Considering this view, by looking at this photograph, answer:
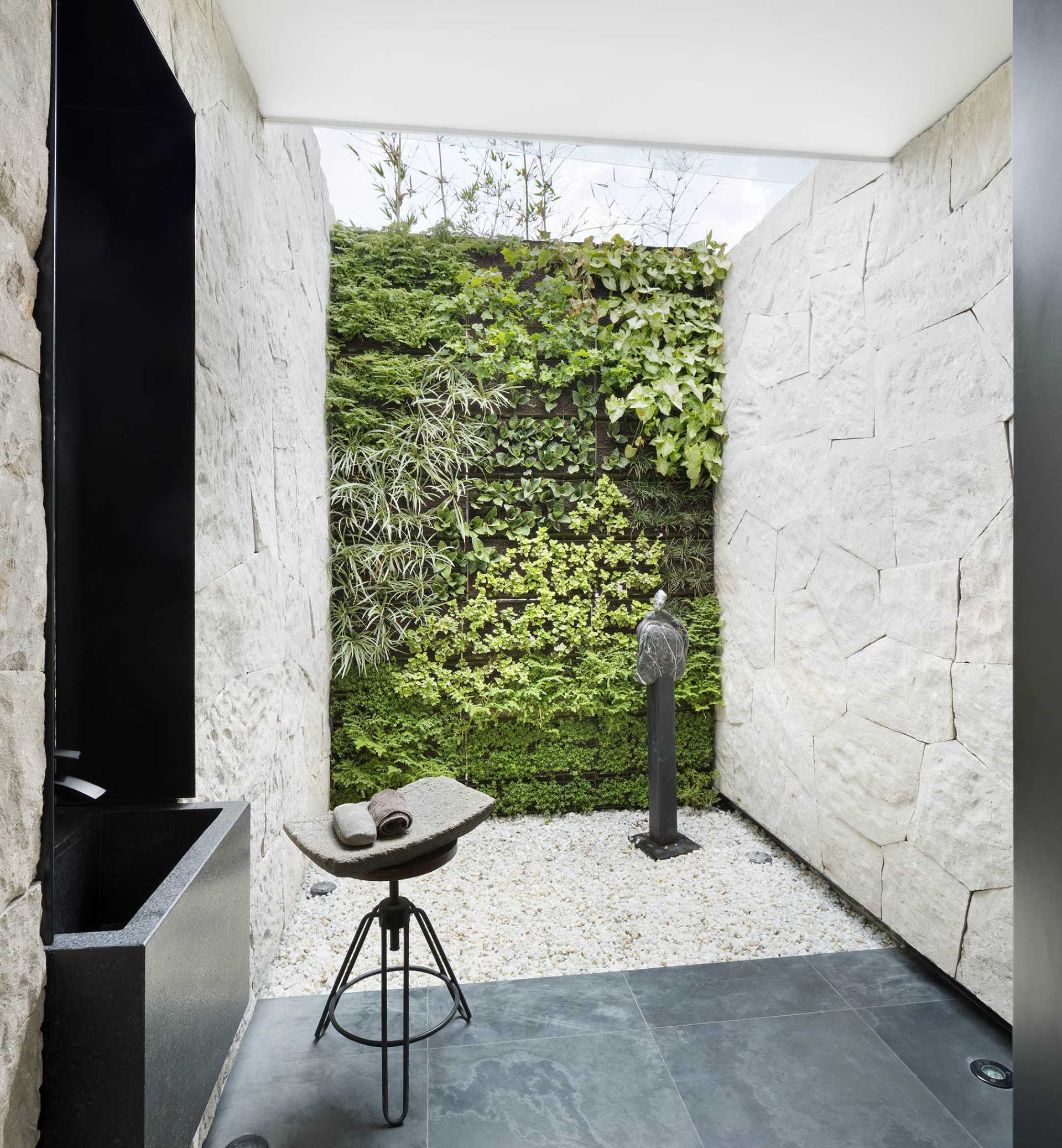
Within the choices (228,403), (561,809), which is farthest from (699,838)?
(228,403)

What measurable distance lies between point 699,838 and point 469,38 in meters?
3.11

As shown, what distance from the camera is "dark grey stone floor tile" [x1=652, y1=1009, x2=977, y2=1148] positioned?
1574 mm

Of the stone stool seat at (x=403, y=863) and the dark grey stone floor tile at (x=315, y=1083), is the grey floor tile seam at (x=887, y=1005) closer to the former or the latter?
the stone stool seat at (x=403, y=863)

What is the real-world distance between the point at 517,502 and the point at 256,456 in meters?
1.64

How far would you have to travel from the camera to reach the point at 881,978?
2180 mm

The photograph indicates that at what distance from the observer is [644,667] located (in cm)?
309

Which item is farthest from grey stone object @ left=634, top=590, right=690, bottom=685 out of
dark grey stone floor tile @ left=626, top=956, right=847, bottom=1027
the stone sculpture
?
dark grey stone floor tile @ left=626, top=956, right=847, bottom=1027

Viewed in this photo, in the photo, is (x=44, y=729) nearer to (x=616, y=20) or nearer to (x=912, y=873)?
(x=616, y=20)

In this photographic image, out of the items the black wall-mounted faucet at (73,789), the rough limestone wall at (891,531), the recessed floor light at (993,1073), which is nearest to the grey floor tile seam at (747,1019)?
the recessed floor light at (993,1073)

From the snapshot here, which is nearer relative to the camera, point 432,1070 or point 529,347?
point 432,1070

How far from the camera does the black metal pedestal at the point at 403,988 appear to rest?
1639 millimetres

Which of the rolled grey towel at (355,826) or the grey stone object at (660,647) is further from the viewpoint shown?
the grey stone object at (660,647)

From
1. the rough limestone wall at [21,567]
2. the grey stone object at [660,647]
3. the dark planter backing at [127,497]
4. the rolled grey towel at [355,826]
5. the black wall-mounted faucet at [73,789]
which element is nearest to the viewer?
the rough limestone wall at [21,567]

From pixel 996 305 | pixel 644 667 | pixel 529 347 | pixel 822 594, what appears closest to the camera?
pixel 996 305
